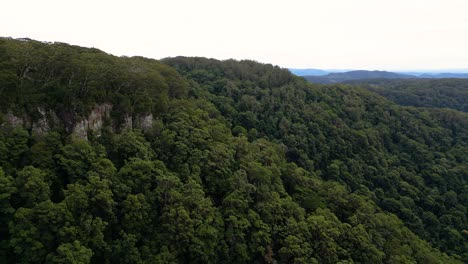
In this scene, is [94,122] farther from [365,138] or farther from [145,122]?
[365,138]

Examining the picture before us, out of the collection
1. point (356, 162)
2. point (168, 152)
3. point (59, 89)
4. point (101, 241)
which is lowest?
point (356, 162)

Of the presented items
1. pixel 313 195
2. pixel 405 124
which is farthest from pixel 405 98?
pixel 313 195

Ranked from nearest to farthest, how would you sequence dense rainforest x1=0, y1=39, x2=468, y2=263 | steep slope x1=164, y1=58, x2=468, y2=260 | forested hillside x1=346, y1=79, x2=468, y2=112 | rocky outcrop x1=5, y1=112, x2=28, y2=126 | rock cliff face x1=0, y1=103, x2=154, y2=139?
dense rainforest x1=0, y1=39, x2=468, y2=263
rocky outcrop x1=5, y1=112, x2=28, y2=126
rock cliff face x1=0, y1=103, x2=154, y2=139
steep slope x1=164, y1=58, x2=468, y2=260
forested hillside x1=346, y1=79, x2=468, y2=112

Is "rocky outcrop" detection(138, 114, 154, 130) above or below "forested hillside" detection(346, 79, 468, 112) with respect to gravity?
above

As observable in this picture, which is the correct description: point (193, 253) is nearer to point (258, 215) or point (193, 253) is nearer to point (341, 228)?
point (258, 215)

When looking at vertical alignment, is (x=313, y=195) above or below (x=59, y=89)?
below

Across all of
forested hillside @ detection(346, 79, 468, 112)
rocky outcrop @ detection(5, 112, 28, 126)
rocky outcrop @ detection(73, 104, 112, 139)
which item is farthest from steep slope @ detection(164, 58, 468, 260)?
forested hillside @ detection(346, 79, 468, 112)

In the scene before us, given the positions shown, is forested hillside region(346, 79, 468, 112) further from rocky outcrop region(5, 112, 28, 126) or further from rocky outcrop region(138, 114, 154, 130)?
rocky outcrop region(5, 112, 28, 126)
